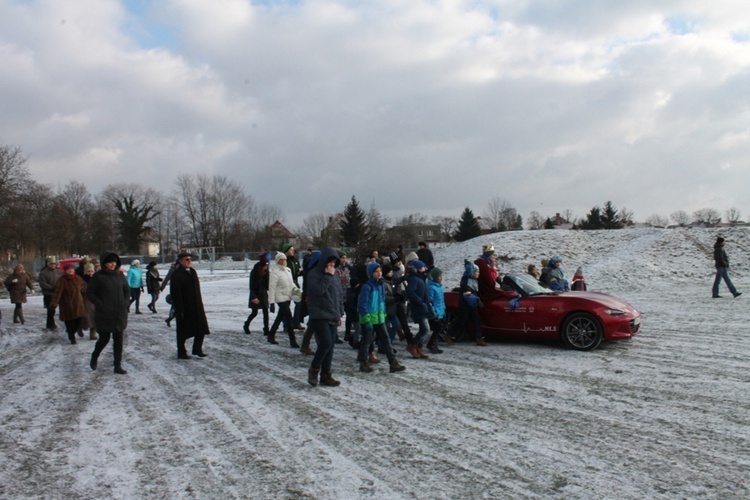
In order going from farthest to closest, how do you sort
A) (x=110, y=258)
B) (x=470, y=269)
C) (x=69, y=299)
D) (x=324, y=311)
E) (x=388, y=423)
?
(x=69, y=299) < (x=470, y=269) < (x=110, y=258) < (x=324, y=311) < (x=388, y=423)

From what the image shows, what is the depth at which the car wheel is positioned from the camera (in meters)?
8.74

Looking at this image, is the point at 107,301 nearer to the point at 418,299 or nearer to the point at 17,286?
the point at 418,299

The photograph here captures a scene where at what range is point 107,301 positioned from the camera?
7688 millimetres

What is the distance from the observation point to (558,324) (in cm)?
905

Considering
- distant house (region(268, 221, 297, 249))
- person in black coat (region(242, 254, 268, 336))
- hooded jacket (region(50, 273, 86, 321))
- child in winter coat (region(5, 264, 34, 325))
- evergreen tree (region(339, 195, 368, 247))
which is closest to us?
hooded jacket (region(50, 273, 86, 321))

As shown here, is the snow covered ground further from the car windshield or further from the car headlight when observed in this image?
the car windshield

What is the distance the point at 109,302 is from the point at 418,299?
450 centimetres

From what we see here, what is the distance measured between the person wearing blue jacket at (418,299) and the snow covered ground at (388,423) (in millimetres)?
340

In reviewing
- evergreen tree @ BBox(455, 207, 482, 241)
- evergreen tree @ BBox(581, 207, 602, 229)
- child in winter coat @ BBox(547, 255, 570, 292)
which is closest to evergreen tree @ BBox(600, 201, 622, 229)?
evergreen tree @ BBox(581, 207, 602, 229)

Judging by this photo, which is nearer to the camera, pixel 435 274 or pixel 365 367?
pixel 365 367

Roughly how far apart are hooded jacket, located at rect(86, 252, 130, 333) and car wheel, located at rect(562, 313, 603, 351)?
6.82 metres

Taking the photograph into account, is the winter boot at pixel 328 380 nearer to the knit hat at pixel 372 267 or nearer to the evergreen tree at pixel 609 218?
the knit hat at pixel 372 267

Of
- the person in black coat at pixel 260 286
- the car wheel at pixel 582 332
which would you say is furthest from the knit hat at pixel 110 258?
the car wheel at pixel 582 332

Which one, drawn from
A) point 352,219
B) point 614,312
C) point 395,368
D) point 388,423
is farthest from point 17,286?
point 352,219
